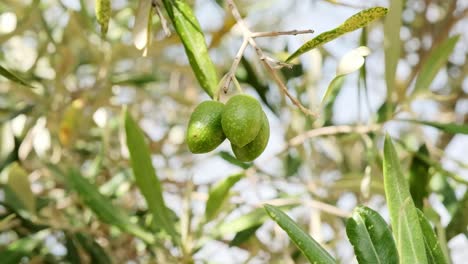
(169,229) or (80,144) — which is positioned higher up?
(169,229)

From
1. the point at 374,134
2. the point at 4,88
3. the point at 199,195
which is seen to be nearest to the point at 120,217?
the point at 199,195

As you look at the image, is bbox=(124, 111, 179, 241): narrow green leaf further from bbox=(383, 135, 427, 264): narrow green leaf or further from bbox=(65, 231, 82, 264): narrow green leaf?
bbox=(383, 135, 427, 264): narrow green leaf

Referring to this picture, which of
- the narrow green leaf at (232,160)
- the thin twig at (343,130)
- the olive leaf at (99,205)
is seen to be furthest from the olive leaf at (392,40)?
the olive leaf at (99,205)

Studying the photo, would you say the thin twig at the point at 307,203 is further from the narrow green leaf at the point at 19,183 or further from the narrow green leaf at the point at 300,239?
the narrow green leaf at the point at 300,239

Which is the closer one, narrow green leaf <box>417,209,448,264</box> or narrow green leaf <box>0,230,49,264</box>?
narrow green leaf <box>417,209,448,264</box>

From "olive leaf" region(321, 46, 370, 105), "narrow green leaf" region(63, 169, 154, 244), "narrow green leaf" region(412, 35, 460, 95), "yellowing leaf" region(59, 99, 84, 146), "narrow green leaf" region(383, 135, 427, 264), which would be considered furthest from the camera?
"yellowing leaf" region(59, 99, 84, 146)

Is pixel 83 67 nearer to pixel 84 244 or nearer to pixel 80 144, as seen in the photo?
pixel 80 144

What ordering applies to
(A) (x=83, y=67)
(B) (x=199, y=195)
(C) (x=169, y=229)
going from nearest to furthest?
(C) (x=169, y=229)
(B) (x=199, y=195)
(A) (x=83, y=67)

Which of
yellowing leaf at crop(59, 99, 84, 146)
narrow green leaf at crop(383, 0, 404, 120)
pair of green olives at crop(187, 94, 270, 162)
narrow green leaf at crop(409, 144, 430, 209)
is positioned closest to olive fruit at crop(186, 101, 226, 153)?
pair of green olives at crop(187, 94, 270, 162)
